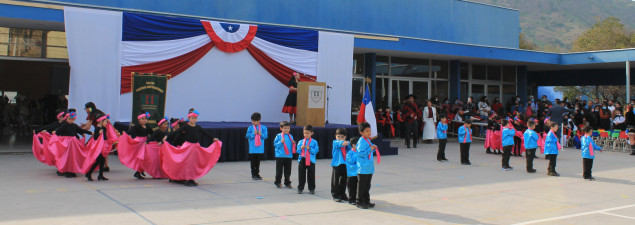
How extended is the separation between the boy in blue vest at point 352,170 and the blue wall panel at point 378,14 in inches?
499

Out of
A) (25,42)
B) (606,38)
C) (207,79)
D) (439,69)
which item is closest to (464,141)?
(207,79)

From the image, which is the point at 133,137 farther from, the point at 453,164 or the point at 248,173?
the point at 453,164

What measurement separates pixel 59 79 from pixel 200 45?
406cm

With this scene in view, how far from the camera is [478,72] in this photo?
26250mm

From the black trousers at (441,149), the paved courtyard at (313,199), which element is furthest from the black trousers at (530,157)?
the black trousers at (441,149)

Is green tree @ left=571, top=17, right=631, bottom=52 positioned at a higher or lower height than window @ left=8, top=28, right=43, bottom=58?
higher

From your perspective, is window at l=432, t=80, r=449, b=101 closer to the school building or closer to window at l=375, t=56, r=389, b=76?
the school building

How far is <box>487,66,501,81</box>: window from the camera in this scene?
2667 centimetres

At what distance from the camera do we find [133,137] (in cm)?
1094

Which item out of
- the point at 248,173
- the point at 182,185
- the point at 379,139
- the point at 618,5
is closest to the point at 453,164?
the point at 379,139

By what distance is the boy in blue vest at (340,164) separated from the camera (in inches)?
350

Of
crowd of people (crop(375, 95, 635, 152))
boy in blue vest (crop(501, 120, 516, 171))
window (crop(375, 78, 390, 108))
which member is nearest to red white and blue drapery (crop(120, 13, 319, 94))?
crowd of people (crop(375, 95, 635, 152))

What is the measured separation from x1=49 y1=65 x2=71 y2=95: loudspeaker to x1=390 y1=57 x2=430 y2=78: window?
13.5 m

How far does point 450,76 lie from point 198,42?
42.4 ft
